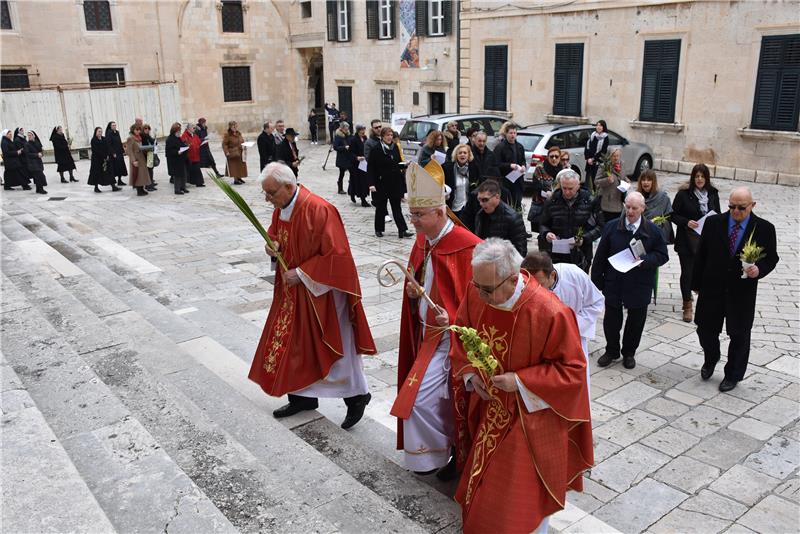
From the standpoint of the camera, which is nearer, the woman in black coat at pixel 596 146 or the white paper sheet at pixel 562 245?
the white paper sheet at pixel 562 245

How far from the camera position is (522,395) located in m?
3.30

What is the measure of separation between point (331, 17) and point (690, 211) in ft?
75.9

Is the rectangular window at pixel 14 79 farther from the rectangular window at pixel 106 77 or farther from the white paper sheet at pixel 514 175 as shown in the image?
the white paper sheet at pixel 514 175

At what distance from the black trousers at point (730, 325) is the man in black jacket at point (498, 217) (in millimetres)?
1666

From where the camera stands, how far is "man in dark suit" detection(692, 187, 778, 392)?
223 inches

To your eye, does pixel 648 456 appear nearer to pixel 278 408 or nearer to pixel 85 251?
pixel 278 408

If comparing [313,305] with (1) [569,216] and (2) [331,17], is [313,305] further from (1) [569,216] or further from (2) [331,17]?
(2) [331,17]

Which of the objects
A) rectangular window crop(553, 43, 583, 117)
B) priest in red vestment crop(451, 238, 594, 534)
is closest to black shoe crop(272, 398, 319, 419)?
priest in red vestment crop(451, 238, 594, 534)

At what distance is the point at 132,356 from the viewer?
18.5 ft

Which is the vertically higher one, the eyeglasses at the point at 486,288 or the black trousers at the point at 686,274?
the eyeglasses at the point at 486,288

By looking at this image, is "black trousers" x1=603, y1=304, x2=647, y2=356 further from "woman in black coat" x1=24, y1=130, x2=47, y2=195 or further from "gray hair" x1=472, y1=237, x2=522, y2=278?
"woman in black coat" x1=24, y1=130, x2=47, y2=195

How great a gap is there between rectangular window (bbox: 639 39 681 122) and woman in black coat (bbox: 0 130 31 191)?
15.1 metres

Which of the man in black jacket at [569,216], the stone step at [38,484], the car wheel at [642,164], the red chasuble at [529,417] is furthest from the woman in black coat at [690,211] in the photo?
the car wheel at [642,164]

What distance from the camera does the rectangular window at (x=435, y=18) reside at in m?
23.0
